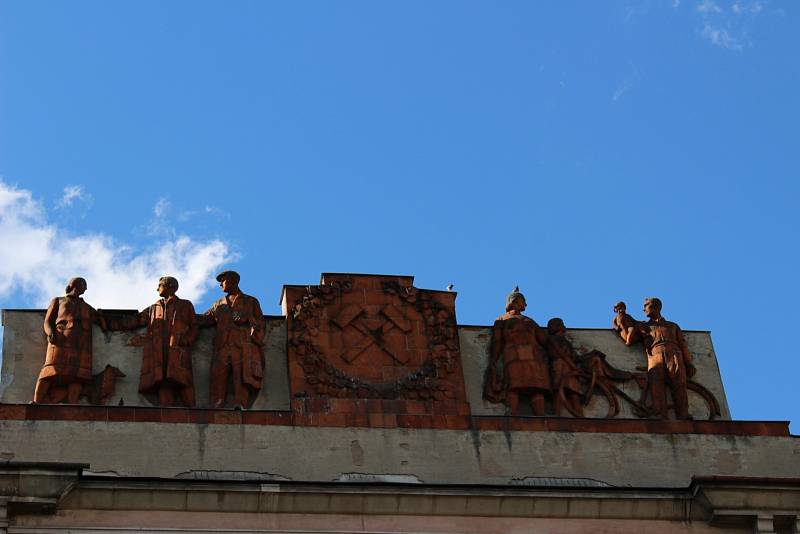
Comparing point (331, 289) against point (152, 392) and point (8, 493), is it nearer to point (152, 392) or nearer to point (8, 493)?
point (152, 392)

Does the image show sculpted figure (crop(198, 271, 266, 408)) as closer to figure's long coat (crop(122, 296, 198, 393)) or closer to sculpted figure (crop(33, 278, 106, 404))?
figure's long coat (crop(122, 296, 198, 393))

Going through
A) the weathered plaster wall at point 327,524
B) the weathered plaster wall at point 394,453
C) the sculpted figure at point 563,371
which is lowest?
the weathered plaster wall at point 327,524

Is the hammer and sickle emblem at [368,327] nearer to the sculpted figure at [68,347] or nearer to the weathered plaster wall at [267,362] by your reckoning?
the weathered plaster wall at [267,362]

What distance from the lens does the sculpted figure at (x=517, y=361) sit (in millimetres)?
24906

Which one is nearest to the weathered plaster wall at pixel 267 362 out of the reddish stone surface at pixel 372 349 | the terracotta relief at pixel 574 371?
the terracotta relief at pixel 574 371

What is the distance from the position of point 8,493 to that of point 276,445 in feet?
10.2

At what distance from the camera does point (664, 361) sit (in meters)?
25.6

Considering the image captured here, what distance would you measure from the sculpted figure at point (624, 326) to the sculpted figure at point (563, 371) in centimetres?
73

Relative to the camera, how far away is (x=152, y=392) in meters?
24.1

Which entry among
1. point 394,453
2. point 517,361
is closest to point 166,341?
point 394,453

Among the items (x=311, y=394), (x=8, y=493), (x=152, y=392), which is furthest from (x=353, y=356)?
(x=8, y=493)

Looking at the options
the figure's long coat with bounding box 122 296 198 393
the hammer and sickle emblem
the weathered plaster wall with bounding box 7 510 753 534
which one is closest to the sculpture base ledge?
the figure's long coat with bounding box 122 296 198 393

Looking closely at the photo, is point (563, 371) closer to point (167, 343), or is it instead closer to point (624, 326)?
point (624, 326)

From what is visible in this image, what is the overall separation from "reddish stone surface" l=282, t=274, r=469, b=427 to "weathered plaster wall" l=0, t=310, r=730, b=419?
0.76 ft
